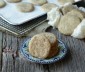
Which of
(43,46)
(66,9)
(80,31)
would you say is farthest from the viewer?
(66,9)

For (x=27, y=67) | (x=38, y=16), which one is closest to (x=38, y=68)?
(x=27, y=67)

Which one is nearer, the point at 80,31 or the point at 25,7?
the point at 80,31

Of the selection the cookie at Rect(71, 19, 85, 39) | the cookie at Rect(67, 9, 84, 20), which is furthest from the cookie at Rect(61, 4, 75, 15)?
the cookie at Rect(71, 19, 85, 39)

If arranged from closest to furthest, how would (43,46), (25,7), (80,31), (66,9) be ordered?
(43,46), (80,31), (66,9), (25,7)

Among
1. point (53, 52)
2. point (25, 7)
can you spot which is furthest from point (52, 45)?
point (25, 7)

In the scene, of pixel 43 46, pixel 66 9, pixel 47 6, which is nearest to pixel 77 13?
pixel 66 9

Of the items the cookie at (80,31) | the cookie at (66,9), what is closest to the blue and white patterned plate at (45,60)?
the cookie at (80,31)

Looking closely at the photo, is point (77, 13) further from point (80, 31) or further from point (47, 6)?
point (47, 6)
